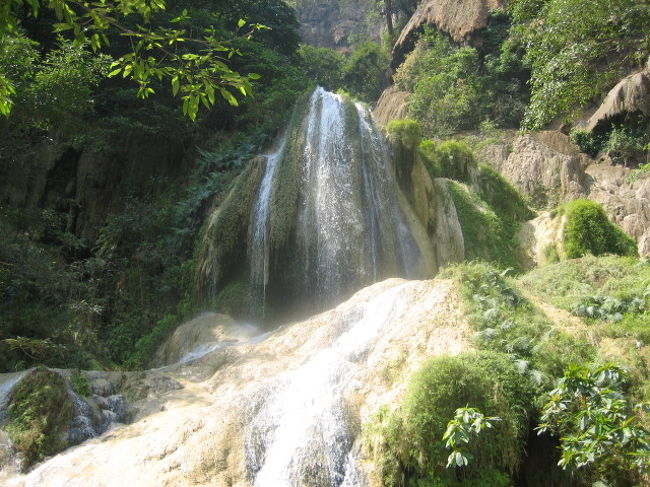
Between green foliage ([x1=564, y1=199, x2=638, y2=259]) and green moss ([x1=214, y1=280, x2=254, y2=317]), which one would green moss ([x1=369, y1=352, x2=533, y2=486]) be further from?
green foliage ([x1=564, y1=199, x2=638, y2=259])

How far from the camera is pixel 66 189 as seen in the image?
19.3m

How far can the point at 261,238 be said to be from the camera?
14.7 m

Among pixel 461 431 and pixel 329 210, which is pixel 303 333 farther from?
pixel 329 210

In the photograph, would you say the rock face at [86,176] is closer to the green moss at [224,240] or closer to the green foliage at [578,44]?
the green moss at [224,240]

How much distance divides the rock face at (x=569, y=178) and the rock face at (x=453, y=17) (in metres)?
7.58

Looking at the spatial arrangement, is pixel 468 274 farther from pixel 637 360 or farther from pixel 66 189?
pixel 66 189

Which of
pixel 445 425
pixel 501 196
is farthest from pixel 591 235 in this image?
pixel 445 425

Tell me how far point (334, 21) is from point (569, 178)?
36218 millimetres

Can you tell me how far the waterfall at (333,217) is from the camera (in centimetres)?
1385

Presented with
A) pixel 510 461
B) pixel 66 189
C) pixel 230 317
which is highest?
pixel 66 189

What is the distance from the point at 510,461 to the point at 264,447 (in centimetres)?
284

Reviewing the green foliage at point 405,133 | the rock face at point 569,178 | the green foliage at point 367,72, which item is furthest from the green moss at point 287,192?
the green foliage at point 367,72

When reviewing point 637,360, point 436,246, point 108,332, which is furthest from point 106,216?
point 637,360

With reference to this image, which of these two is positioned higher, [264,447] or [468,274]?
[468,274]
